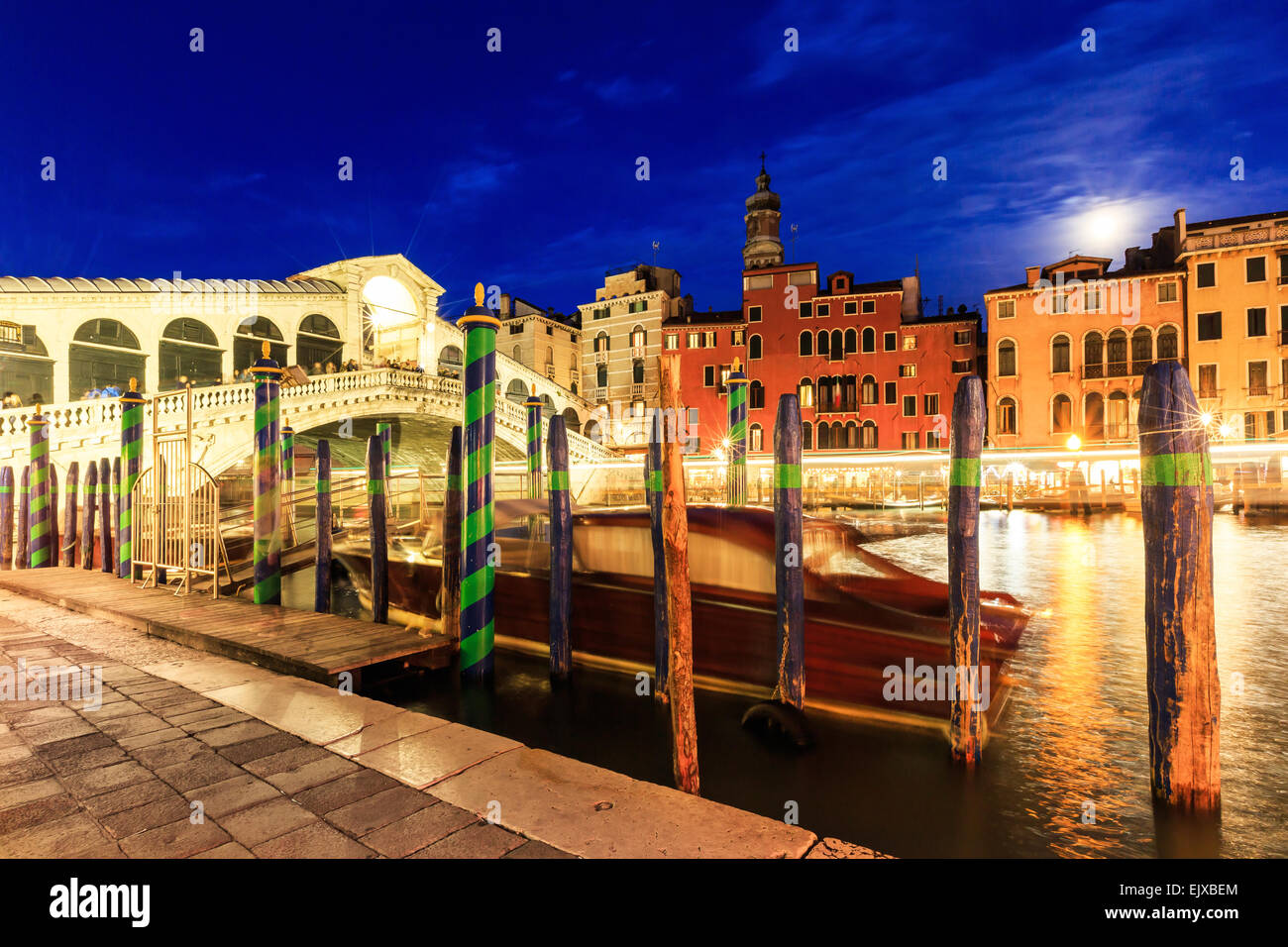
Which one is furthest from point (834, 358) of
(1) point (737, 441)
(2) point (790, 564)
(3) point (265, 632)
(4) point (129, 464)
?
(3) point (265, 632)

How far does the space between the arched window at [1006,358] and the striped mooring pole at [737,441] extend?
74.1 feet

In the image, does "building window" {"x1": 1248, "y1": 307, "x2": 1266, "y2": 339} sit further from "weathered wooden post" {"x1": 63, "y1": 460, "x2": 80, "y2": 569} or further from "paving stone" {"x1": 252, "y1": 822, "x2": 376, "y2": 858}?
"weathered wooden post" {"x1": 63, "y1": 460, "x2": 80, "y2": 569}

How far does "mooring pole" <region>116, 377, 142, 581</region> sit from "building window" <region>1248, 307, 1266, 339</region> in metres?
35.0

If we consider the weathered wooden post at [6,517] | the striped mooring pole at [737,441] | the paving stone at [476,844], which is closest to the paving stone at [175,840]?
the paving stone at [476,844]

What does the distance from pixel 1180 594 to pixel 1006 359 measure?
96.7ft

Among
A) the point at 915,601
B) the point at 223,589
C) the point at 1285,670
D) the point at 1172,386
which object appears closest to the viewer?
the point at 1172,386

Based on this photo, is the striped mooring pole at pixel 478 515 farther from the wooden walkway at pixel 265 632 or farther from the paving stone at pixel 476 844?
the paving stone at pixel 476 844

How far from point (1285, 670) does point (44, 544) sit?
52.6 ft

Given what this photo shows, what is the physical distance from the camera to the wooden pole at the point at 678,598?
316 centimetres

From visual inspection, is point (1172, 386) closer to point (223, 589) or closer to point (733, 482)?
point (733, 482)

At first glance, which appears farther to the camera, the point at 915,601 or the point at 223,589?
the point at 223,589
